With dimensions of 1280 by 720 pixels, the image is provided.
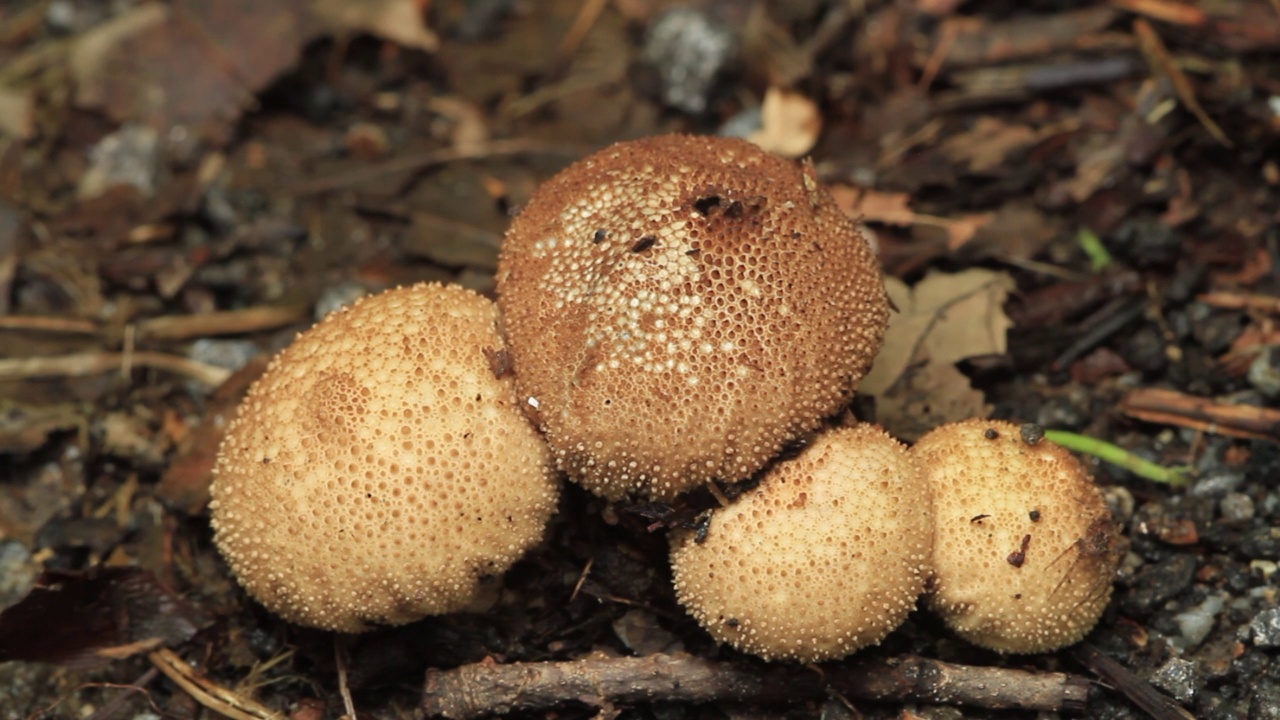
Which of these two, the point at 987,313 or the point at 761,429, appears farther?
the point at 987,313

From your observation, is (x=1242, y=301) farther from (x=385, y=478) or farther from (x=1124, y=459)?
(x=385, y=478)

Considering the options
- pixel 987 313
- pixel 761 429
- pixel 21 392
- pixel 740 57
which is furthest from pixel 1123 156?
pixel 21 392

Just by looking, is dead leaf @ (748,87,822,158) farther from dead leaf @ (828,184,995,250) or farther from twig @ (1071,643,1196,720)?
twig @ (1071,643,1196,720)

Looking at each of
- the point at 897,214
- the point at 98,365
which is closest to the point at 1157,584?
the point at 897,214

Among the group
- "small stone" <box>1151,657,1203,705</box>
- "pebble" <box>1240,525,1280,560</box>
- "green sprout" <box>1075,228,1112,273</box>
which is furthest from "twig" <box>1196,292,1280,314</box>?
"small stone" <box>1151,657,1203,705</box>

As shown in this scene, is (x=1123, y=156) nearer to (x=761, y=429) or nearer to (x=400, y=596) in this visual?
(x=761, y=429)

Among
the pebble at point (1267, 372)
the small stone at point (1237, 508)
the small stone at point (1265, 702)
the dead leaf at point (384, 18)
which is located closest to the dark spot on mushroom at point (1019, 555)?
the small stone at point (1265, 702)
